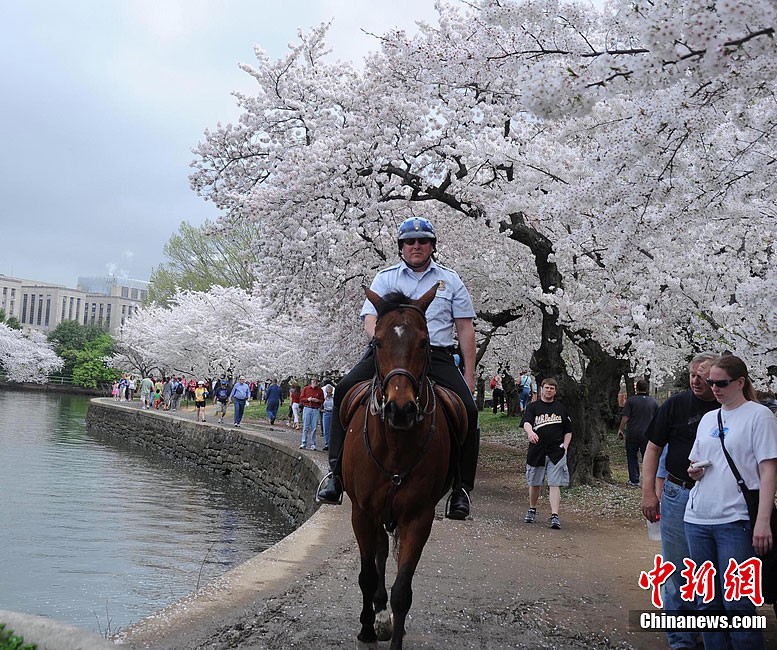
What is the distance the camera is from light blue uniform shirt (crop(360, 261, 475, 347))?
542cm

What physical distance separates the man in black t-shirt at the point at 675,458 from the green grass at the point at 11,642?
3.62 meters

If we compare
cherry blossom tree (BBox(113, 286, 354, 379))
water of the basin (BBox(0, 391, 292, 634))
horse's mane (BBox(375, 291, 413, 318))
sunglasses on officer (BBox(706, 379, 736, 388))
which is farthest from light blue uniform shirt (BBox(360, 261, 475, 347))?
cherry blossom tree (BBox(113, 286, 354, 379))

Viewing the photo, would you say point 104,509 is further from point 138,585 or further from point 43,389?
point 43,389

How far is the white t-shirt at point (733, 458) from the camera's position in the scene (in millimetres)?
4242

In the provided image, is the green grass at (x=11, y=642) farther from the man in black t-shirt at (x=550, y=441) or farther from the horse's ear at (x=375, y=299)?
the man in black t-shirt at (x=550, y=441)

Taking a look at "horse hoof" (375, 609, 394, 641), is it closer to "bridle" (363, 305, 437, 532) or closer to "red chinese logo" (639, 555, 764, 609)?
"bridle" (363, 305, 437, 532)

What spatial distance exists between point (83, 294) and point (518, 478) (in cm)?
18842

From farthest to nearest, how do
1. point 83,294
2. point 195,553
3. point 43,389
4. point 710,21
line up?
1. point 83,294
2. point 43,389
3. point 195,553
4. point 710,21

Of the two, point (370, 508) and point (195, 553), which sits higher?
point (370, 508)

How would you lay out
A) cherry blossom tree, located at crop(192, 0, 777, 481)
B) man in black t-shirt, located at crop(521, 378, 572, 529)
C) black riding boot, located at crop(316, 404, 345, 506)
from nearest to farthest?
1. black riding boot, located at crop(316, 404, 345, 506)
2. cherry blossom tree, located at crop(192, 0, 777, 481)
3. man in black t-shirt, located at crop(521, 378, 572, 529)

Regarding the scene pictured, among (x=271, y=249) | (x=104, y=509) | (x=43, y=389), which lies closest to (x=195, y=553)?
(x=104, y=509)

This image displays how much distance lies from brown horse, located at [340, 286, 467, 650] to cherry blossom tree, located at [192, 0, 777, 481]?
3.02 m

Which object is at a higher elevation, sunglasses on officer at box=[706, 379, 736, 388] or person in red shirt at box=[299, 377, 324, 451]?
sunglasses on officer at box=[706, 379, 736, 388]

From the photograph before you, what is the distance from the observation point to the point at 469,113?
46.9 feet
